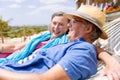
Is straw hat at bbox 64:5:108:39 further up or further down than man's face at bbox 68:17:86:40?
further up

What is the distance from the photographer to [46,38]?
12.7 feet

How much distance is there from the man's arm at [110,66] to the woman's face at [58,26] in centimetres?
120

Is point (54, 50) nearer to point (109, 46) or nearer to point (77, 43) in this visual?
point (77, 43)

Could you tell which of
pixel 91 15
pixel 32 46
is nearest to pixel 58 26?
pixel 32 46

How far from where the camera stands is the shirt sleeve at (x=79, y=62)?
86.2 inches

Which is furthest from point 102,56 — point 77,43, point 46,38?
point 46,38

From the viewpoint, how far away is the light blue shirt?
2215 millimetres

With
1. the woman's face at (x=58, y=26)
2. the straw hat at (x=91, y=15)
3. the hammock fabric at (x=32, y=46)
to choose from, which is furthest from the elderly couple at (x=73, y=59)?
the woman's face at (x=58, y=26)

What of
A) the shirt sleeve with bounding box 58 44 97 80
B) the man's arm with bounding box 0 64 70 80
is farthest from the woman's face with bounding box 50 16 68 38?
the man's arm with bounding box 0 64 70 80

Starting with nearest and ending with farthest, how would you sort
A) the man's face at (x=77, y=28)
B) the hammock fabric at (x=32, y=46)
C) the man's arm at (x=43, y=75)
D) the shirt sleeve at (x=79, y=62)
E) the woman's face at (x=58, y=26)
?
Answer: the man's arm at (x=43, y=75) < the shirt sleeve at (x=79, y=62) < the man's face at (x=77, y=28) < the hammock fabric at (x=32, y=46) < the woman's face at (x=58, y=26)

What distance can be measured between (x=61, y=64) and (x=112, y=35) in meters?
1.62

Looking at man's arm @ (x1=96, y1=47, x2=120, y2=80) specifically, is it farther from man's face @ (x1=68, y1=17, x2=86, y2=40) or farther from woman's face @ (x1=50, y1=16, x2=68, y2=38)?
woman's face @ (x1=50, y1=16, x2=68, y2=38)

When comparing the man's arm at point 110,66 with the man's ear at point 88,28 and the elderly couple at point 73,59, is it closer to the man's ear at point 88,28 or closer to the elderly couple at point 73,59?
the elderly couple at point 73,59

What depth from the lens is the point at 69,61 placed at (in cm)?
222
